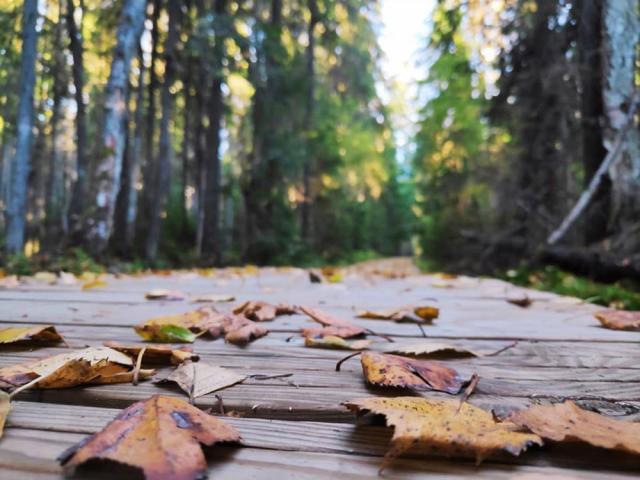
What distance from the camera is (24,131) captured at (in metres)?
6.08

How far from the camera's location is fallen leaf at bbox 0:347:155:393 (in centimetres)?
83

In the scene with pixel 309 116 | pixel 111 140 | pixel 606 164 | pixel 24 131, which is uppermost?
pixel 309 116

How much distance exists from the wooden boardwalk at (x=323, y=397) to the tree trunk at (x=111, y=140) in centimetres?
479

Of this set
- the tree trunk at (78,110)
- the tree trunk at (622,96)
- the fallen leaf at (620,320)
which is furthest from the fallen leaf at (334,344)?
the tree trunk at (78,110)

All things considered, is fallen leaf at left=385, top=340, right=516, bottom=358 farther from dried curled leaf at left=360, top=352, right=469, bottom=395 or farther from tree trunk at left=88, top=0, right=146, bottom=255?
tree trunk at left=88, top=0, right=146, bottom=255

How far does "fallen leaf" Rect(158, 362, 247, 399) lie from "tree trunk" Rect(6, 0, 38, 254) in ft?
20.2

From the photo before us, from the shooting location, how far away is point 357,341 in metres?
1.33

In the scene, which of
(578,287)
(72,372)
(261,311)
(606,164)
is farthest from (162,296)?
(606,164)

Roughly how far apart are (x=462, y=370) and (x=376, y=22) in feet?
68.1

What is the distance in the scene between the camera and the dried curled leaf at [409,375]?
2.87ft

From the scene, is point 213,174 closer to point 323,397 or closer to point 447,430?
point 323,397

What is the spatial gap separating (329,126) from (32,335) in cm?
1324

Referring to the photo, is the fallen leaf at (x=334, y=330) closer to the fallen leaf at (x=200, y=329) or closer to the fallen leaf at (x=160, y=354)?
the fallen leaf at (x=200, y=329)

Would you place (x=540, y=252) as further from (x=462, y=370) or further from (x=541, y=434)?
(x=541, y=434)
